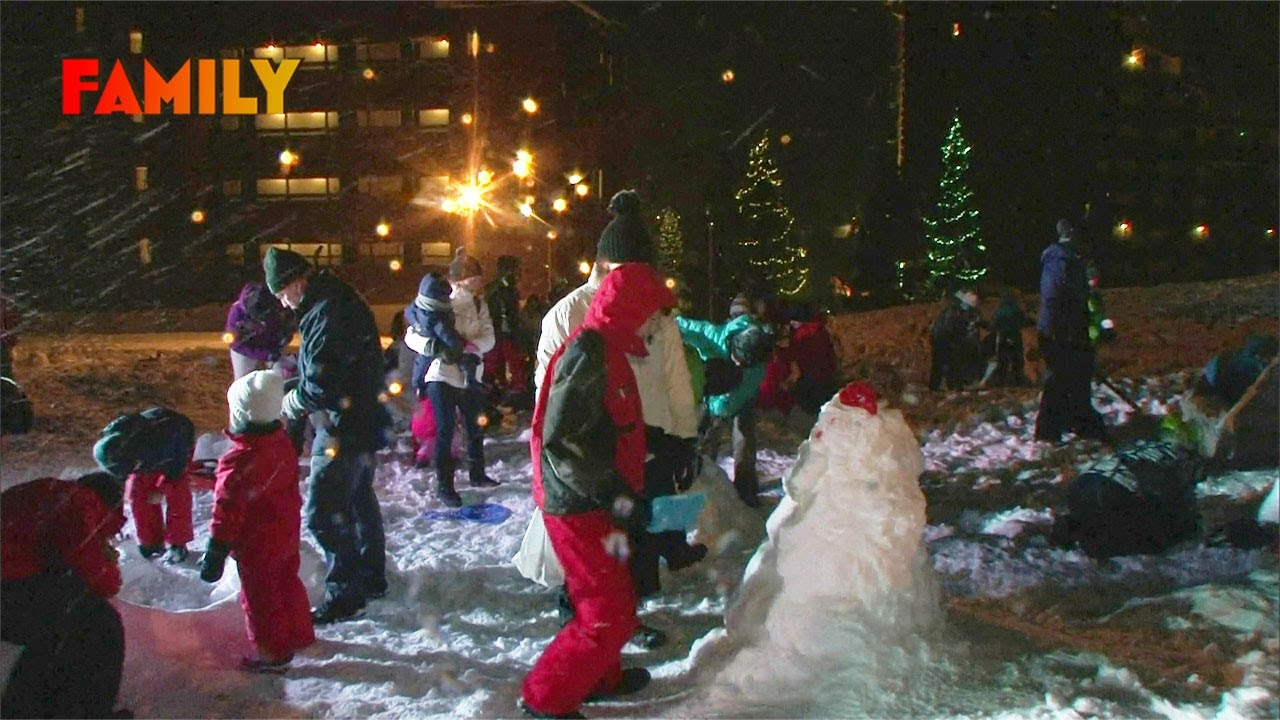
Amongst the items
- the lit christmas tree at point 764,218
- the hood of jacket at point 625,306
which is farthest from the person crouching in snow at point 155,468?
the lit christmas tree at point 764,218

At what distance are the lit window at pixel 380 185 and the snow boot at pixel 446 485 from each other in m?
35.2

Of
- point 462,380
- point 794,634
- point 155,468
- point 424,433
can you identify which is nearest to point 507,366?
point 424,433

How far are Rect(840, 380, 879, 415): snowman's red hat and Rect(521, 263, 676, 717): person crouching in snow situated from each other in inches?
41.9

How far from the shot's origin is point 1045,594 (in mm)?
5934

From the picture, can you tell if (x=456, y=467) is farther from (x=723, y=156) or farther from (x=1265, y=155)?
(x=1265, y=155)

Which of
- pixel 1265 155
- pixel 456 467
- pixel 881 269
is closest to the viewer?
pixel 456 467

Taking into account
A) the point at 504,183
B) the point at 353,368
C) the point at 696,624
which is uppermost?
the point at 504,183

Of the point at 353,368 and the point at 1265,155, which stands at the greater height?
the point at 1265,155

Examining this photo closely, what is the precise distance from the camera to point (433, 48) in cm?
4025

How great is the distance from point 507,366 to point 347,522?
682cm

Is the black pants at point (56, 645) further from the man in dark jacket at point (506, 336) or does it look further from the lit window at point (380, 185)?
the lit window at point (380, 185)

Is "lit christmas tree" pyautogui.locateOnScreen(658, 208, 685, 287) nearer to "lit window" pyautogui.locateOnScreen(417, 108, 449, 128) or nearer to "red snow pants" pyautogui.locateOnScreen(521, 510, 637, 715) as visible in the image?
"lit window" pyautogui.locateOnScreen(417, 108, 449, 128)

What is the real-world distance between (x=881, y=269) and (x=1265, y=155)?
2287cm

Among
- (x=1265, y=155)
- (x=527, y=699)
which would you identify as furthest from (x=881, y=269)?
(x=527, y=699)
